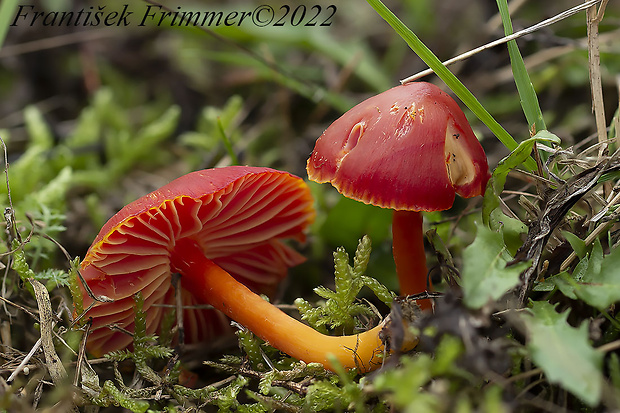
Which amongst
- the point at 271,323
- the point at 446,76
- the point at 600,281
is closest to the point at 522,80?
the point at 446,76

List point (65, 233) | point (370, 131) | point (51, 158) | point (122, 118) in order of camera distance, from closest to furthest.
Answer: point (370, 131) < point (65, 233) < point (51, 158) < point (122, 118)

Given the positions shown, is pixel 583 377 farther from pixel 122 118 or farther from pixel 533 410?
pixel 122 118

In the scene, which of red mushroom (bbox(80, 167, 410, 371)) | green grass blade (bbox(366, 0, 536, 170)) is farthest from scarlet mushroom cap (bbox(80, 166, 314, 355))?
green grass blade (bbox(366, 0, 536, 170))

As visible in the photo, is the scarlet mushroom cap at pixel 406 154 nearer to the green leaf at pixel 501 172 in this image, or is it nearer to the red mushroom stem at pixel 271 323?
the green leaf at pixel 501 172

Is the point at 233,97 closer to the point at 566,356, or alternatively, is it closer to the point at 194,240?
the point at 194,240

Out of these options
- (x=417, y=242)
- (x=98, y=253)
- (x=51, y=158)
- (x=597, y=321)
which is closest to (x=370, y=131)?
(x=417, y=242)

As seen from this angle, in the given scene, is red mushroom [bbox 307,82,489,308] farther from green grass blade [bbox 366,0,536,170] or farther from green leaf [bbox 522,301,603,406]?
green leaf [bbox 522,301,603,406]
